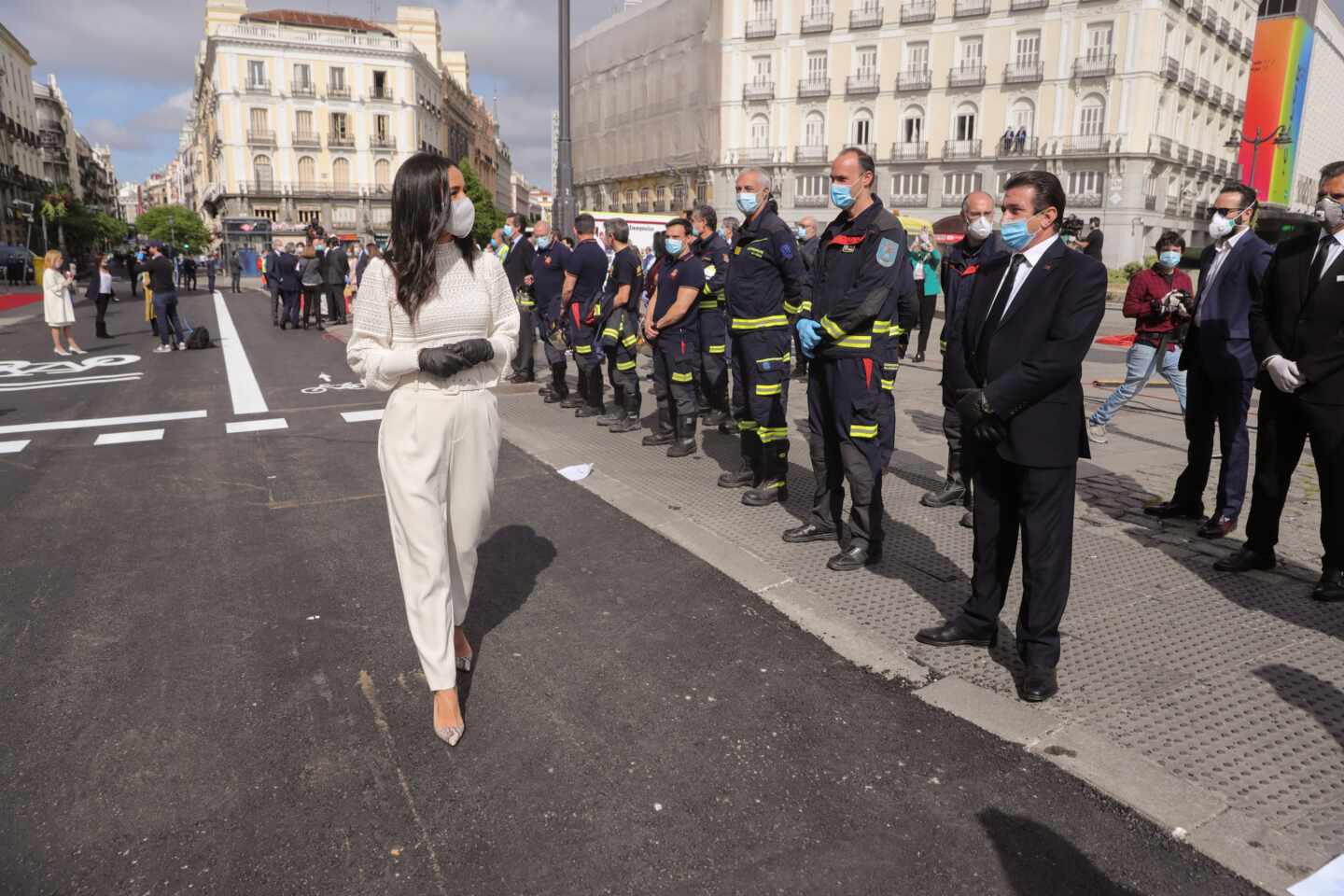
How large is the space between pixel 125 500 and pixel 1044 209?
5.87 metres

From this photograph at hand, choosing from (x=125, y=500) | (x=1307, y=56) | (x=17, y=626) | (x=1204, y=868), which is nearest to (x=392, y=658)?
(x=17, y=626)

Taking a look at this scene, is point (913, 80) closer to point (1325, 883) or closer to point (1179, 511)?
point (1179, 511)

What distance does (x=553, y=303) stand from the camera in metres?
9.59

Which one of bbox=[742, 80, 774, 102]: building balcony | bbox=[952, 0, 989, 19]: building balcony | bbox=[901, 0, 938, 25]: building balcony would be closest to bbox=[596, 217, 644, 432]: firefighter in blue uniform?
bbox=[952, 0, 989, 19]: building balcony

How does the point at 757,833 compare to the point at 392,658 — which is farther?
the point at 392,658

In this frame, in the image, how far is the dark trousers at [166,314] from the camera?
14.8 m

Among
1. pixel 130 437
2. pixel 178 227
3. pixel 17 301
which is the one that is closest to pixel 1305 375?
pixel 130 437

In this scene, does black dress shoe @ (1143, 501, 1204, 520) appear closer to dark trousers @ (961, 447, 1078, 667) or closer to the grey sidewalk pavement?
the grey sidewalk pavement

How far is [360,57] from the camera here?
235 feet

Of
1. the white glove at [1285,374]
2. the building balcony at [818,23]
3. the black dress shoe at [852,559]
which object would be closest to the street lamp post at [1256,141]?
the white glove at [1285,374]

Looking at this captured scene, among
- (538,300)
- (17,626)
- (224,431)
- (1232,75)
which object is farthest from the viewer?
(1232,75)

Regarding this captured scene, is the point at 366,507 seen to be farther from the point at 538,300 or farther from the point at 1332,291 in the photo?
the point at 1332,291

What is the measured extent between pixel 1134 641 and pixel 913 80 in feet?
184

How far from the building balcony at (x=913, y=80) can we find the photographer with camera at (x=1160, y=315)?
5140cm
